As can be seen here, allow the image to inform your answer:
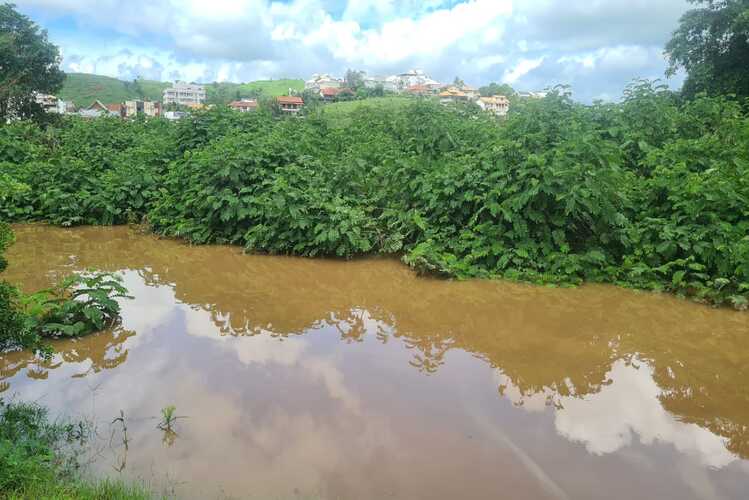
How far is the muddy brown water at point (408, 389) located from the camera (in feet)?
11.3

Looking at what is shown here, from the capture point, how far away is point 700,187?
23.9ft

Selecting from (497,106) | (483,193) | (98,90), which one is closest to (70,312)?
(483,193)

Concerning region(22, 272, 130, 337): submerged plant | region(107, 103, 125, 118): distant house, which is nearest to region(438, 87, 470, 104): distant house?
region(22, 272, 130, 337): submerged plant

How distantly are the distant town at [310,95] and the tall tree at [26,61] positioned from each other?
2.40 feet

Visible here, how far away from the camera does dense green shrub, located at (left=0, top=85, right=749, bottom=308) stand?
7328mm

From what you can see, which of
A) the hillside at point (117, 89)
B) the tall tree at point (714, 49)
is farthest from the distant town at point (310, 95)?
the tall tree at point (714, 49)

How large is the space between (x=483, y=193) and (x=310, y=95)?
39780mm

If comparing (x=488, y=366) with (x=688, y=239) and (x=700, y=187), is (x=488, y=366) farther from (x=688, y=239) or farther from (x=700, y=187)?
(x=700, y=187)

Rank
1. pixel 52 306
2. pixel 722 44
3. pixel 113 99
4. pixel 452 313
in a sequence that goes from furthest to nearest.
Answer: pixel 113 99 → pixel 722 44 → pixel 452 313 → pixel 52 306

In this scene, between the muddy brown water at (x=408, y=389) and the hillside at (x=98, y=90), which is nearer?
the muddy brown water at (x=408, y=389)

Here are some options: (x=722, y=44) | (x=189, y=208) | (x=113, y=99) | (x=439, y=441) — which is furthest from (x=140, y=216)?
(x=113, y=99)

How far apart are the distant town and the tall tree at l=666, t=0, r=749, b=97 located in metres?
5.81

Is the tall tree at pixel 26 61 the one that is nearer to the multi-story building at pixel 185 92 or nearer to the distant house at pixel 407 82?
the distant house at pixel 407 82

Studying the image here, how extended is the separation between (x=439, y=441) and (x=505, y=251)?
4259 millimetres
